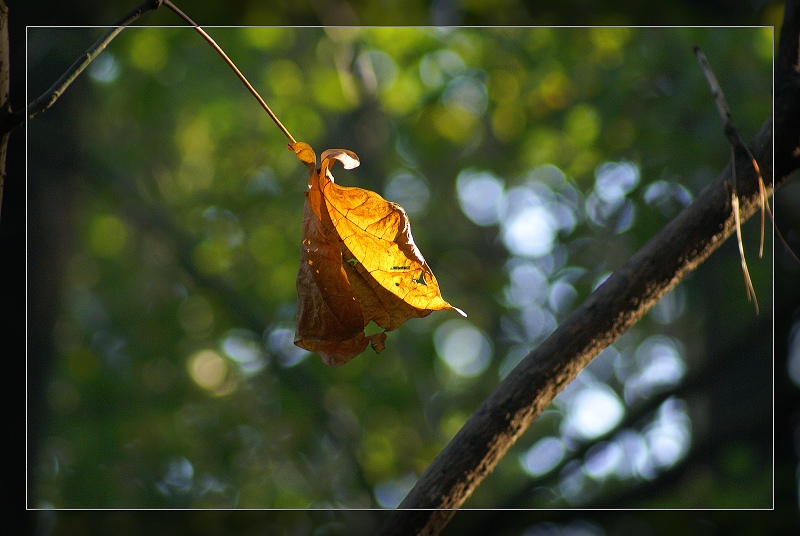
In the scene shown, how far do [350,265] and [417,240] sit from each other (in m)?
0.96

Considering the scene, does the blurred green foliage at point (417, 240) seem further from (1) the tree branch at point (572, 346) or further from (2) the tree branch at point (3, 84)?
(2) the tree branch at point (3, 84)

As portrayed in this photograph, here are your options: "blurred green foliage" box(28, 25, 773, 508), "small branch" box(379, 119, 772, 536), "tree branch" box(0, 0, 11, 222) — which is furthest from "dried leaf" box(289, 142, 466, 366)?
"blurred green foliage" box(28, 25, 773, 508)

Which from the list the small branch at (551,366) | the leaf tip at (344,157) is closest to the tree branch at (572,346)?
the small branch at (551,366)

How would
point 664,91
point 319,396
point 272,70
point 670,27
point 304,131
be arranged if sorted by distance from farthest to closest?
point 319,396
point 304,131
point 272,70
point 664,91
point 670,27

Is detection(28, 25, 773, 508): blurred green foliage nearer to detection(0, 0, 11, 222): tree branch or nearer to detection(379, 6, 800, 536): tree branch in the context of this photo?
detection(379, 6, 800, 536): tree branch

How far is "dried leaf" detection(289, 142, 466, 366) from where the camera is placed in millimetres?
760

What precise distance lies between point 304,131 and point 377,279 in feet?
3.11

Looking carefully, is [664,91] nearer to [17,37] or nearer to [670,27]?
[670,27]

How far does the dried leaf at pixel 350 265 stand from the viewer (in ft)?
2.49

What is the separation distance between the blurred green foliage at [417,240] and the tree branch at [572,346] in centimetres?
39

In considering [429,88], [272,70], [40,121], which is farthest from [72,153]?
[429,88]

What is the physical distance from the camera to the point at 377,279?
761 millimetres

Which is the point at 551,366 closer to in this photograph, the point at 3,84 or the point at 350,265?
the point at 350,265

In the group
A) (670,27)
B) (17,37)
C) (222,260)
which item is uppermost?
(17,37)
